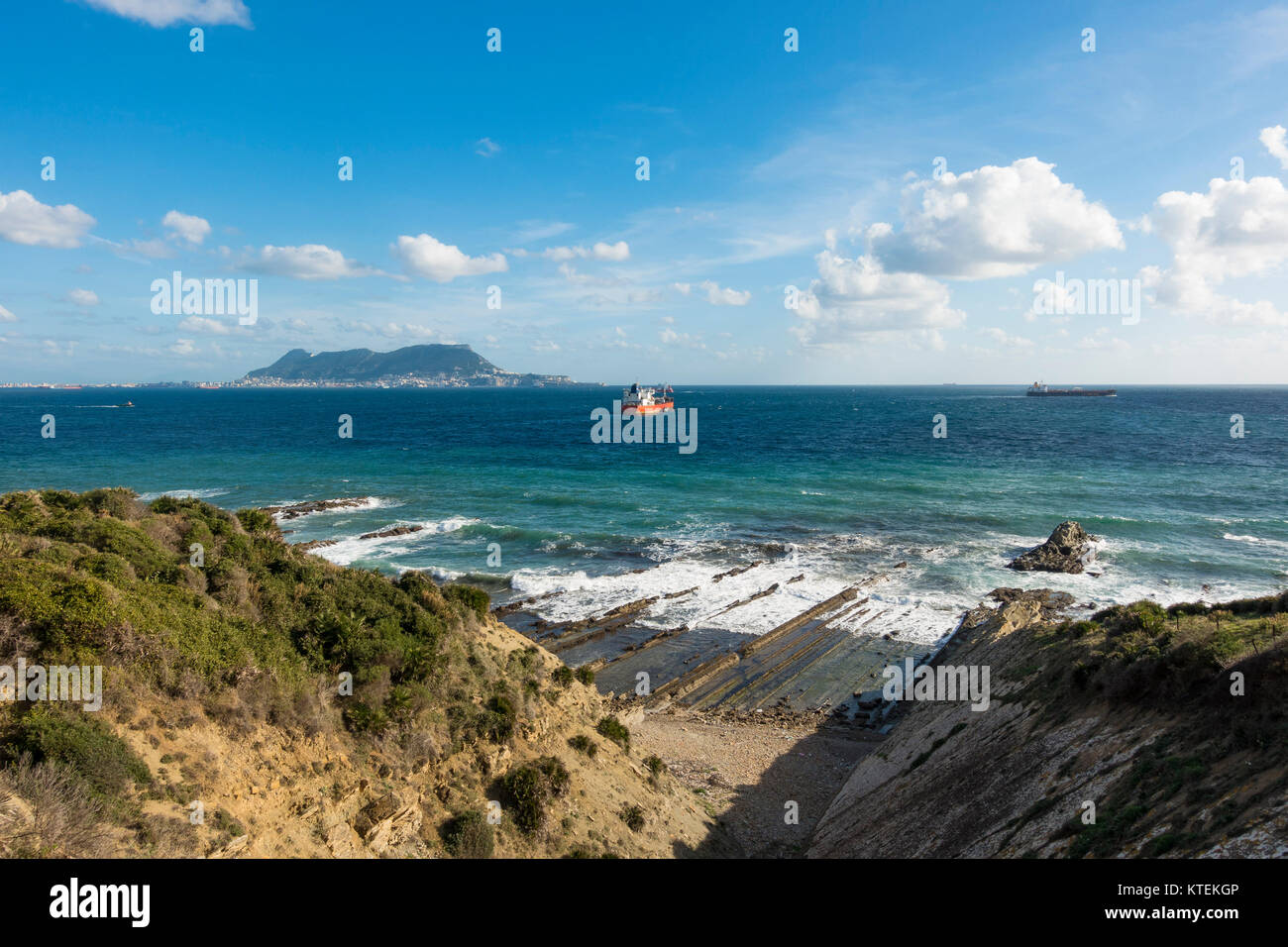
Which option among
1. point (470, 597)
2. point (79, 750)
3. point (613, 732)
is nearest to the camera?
point (79, 750)

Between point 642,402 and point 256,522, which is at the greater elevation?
point 642,402

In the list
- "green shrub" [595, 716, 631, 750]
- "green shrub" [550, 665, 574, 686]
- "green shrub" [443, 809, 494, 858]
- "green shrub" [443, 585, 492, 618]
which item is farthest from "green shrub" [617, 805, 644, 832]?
"green shrub" [443, 585, 492, 618]

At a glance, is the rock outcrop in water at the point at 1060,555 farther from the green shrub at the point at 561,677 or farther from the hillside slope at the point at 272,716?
the green shrub at the point at 561,677

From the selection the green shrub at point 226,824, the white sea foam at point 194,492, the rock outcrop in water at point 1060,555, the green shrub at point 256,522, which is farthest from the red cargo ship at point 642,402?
the green shrub at point 226,824

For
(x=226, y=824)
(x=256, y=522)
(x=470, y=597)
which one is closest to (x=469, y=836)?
(x=226, y=824)

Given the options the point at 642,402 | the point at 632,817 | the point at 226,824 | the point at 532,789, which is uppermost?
the point at 642,402

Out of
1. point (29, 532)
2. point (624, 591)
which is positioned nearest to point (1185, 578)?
point (624, 591)

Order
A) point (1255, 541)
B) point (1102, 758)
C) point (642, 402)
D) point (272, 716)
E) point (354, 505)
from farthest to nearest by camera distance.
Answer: point (642, 402), point (354, 505), point (1255, 541), point (1102, 758), point (272, 716)

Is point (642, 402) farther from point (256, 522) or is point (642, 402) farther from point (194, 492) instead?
point (256, 522)
